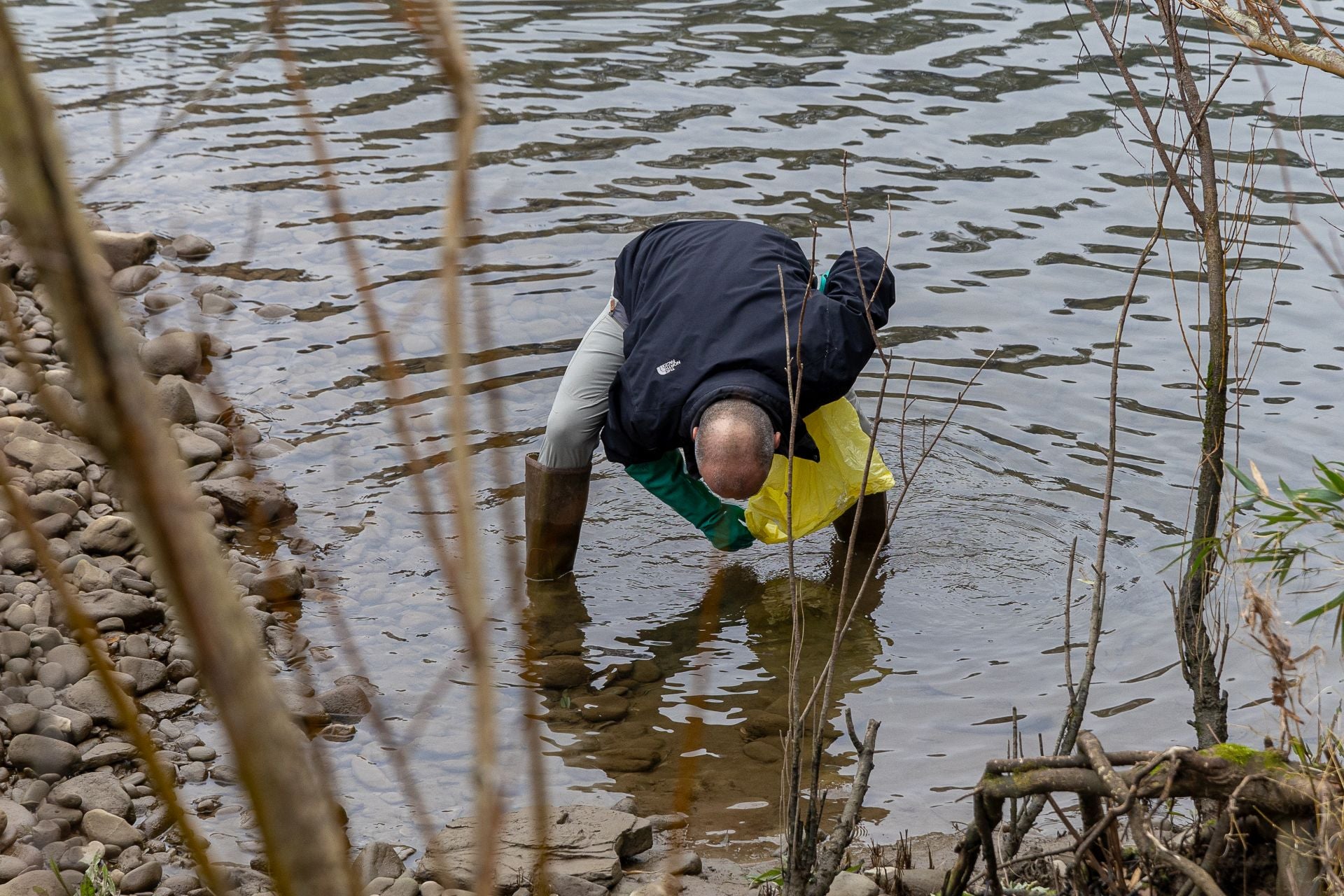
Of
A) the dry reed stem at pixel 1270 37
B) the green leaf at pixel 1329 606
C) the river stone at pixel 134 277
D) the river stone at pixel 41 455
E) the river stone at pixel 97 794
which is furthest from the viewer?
the river stone at pixel 134 277

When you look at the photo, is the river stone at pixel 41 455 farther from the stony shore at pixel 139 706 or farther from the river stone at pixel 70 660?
the river stone at pixel 70 660

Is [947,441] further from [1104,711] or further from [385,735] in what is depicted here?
[385,735]

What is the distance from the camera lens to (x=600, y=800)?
420 cm

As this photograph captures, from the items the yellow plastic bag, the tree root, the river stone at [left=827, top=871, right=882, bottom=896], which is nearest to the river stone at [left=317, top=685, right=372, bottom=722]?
the yellow plastic bag

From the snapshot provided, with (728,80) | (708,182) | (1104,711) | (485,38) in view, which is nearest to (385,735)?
(1104,711)

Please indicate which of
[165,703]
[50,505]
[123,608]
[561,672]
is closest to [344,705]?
[165,703]

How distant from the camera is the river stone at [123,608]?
4660mm

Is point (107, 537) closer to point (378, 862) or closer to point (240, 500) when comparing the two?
point (240, 500)

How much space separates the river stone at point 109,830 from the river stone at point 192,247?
515 centimetres

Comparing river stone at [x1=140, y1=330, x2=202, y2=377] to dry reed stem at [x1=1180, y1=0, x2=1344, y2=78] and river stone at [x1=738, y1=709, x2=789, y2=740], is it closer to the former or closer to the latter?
river stone at [x1=738, y1=709, x2=789, y2=740]

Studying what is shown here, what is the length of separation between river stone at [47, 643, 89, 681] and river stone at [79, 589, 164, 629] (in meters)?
0.23

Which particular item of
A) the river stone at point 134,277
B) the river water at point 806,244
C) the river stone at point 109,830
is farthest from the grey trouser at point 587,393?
the river stone at point 134,277

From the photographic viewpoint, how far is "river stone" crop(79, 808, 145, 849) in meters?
3.61

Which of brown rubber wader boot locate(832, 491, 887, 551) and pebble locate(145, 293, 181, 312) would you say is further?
pebble locate(145, 293, 181, 312)
